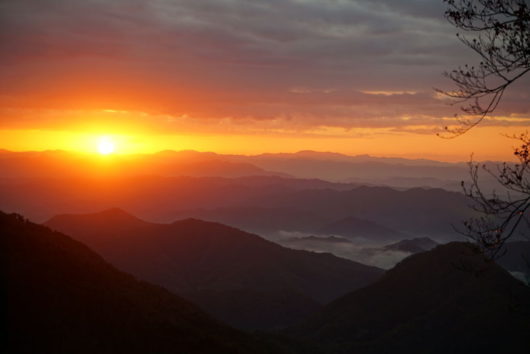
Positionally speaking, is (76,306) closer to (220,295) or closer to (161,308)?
(161,308)

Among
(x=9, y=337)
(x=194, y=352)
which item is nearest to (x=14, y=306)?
(x=9, y=337)

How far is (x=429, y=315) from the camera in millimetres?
106375

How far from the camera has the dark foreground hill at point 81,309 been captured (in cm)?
3844

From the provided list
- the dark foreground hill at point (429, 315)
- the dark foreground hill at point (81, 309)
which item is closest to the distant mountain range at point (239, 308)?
the dark foreground hill at point (81, 309)

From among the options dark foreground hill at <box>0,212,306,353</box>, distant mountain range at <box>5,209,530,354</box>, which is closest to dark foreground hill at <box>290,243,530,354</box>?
distant mountain range at <box>5,209,530,354</box>

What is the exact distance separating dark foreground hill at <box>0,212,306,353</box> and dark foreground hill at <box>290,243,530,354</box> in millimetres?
47311

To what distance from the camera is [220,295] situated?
535 ft

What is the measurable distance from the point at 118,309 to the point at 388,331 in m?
74.5

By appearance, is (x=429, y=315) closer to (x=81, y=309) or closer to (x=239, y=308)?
(x=239, y=308)

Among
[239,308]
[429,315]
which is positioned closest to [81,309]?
[429,315]

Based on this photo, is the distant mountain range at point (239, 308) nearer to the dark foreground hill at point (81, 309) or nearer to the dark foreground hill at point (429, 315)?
the dark foreground hill at point (81, 309)

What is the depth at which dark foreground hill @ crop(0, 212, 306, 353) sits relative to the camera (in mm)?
38438

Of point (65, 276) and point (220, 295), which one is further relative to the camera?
point (220, 295)

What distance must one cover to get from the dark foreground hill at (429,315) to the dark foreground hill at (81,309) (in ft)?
155
